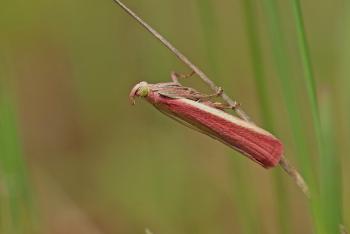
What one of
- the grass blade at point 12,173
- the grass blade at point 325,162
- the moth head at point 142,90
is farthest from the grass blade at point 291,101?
the grass blade at point 12,173

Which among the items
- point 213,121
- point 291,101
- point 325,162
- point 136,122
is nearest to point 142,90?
point 213,121

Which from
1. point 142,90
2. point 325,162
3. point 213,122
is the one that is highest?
point 142,90

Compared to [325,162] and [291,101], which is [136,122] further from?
[325,162]

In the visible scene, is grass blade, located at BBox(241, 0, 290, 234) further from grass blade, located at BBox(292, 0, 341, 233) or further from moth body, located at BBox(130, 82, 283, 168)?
grass blade, located at BBox(292, 0, 341, 233)

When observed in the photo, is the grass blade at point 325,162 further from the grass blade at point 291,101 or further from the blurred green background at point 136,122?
Result: the blurred green background at point 136,122

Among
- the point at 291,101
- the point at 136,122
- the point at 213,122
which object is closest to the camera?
the point at 291,101

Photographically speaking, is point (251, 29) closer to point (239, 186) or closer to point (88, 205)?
point (239, 186)

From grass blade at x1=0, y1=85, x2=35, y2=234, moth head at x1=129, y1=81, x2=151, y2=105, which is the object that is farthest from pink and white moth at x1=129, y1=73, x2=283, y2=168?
grass blade at x1=0, y1=85, x2=35, y2=234

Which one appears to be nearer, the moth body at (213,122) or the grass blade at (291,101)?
the grass blade at (291,101)
